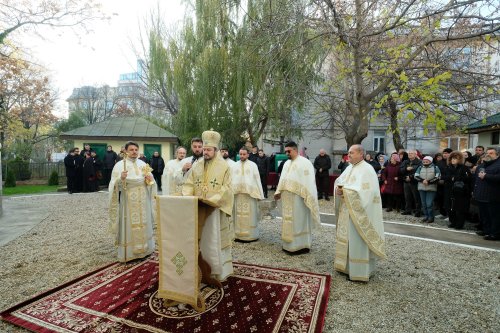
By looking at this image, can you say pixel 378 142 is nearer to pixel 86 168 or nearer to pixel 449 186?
pixel 449 186

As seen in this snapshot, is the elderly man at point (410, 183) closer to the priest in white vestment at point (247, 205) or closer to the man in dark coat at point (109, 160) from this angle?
the priest in white vestment at point (247, 205)

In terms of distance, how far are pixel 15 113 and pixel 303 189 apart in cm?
2559

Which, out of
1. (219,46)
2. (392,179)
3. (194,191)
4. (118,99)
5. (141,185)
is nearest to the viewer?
(194,191)

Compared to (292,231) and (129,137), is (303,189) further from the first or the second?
(129,137)

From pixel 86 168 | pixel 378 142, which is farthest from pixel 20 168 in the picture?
pixel 378 142

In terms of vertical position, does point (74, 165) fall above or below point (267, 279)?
above

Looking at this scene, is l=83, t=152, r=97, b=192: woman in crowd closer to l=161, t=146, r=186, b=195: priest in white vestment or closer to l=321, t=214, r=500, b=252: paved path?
l=161, t=146, r=186, b=195: priest in white vestment

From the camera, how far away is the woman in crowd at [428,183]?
8.53 metres

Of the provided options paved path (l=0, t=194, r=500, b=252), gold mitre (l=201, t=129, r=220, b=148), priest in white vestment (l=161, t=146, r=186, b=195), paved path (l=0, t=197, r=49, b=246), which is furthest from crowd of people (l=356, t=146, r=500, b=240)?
paved path (l=0, t=197, r=49, b=246)

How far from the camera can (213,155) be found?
14.5ft

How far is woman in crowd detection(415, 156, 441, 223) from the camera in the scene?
8.53 metres

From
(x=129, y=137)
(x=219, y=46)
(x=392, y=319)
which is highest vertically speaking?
(x=219, y=46)

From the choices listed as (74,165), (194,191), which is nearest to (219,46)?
(74,165)

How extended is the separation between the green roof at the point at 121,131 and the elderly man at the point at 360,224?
14.2 m
